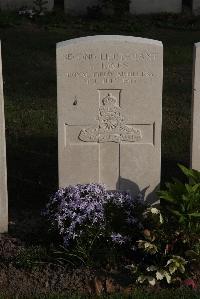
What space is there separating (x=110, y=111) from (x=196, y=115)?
750mm

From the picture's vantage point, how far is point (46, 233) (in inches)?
226

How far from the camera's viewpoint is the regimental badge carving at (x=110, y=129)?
582 cm

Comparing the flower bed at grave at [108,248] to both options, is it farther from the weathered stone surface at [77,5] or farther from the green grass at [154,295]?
the weathered stone surface at [77,5]

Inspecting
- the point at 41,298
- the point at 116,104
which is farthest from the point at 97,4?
the point at 41,298

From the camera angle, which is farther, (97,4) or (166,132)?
(97,4)

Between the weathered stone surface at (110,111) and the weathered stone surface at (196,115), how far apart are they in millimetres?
306

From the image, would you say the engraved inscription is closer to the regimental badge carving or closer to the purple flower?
the regimental badge carving

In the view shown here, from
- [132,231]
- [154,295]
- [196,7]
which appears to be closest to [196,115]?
[132,231]

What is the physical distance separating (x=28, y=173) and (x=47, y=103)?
8.50 ft

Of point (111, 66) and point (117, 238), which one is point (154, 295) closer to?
point (117, 238)

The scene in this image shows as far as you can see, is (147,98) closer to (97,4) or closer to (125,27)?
(125,27)

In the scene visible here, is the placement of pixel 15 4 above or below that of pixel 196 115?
above

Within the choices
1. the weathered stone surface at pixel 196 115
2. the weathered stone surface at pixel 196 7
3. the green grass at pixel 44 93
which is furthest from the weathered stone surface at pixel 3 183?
the weathered stone surface at pixel 196 7

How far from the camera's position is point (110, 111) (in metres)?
5.82
